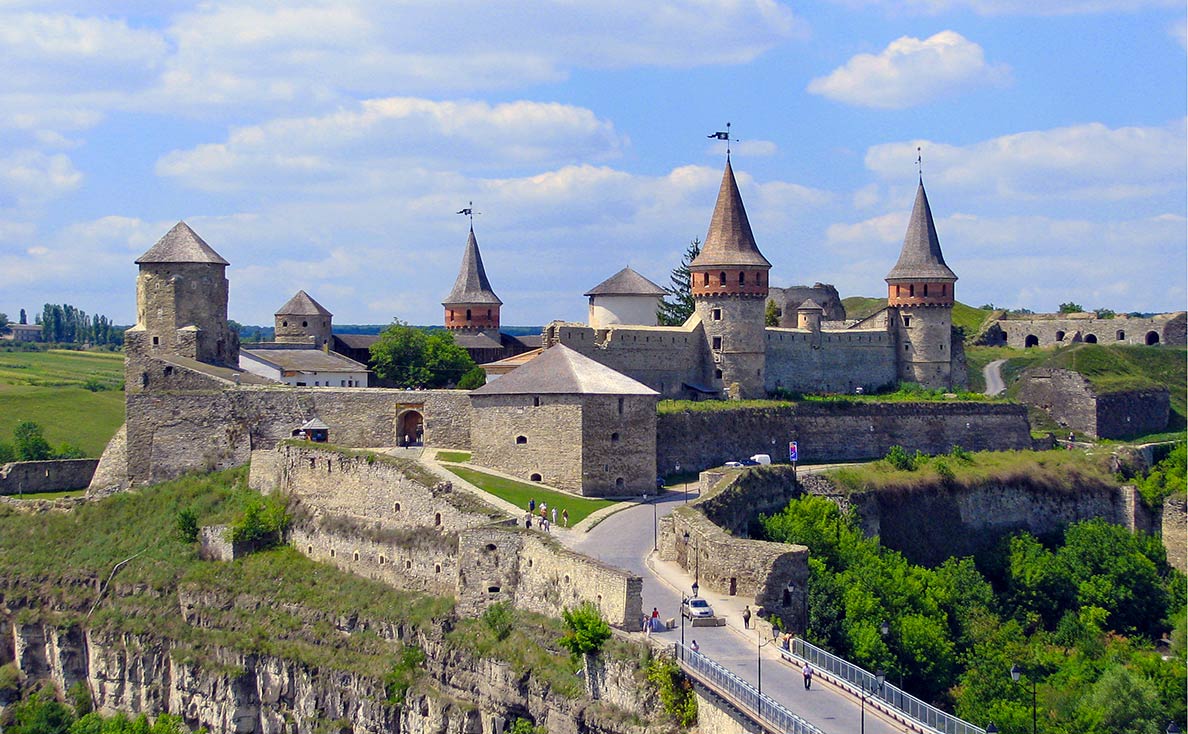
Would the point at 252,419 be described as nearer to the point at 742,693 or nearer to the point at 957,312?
the point at 742,693

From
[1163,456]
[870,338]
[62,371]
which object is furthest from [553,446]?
[62,371]

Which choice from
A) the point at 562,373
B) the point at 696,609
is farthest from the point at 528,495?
the point at 696,609

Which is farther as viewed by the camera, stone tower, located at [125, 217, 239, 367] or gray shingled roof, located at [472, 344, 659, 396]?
stone tower, located at [125, 217, 239, 367]

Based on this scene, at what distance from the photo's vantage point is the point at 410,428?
5875cm

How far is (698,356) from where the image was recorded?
65438 mm

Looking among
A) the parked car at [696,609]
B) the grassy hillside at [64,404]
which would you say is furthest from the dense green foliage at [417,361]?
the parked car at [696,609]

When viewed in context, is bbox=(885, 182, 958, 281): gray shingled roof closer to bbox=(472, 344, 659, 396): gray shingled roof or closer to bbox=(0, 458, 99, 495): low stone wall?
bbox=(472, 344, 659, 396): gray shingled roof

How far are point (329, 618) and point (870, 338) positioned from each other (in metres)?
33.5

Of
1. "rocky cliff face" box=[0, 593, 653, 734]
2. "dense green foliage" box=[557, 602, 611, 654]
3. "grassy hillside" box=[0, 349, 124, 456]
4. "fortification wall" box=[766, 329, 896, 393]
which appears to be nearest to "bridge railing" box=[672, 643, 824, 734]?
"rocky cliff face" box=[0, 593, 653, 734]

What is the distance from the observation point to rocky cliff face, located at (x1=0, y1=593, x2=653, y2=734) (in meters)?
37.6

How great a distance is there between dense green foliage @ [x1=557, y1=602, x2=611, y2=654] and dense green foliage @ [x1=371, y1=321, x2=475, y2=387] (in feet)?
99.3

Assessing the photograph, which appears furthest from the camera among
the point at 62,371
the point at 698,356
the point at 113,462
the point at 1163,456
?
the point at 62,371

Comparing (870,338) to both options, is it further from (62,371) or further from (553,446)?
(62,371)

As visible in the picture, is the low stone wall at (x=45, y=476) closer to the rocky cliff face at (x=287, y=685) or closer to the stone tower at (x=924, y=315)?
the rocky cliff face at (x=287, y=685)
